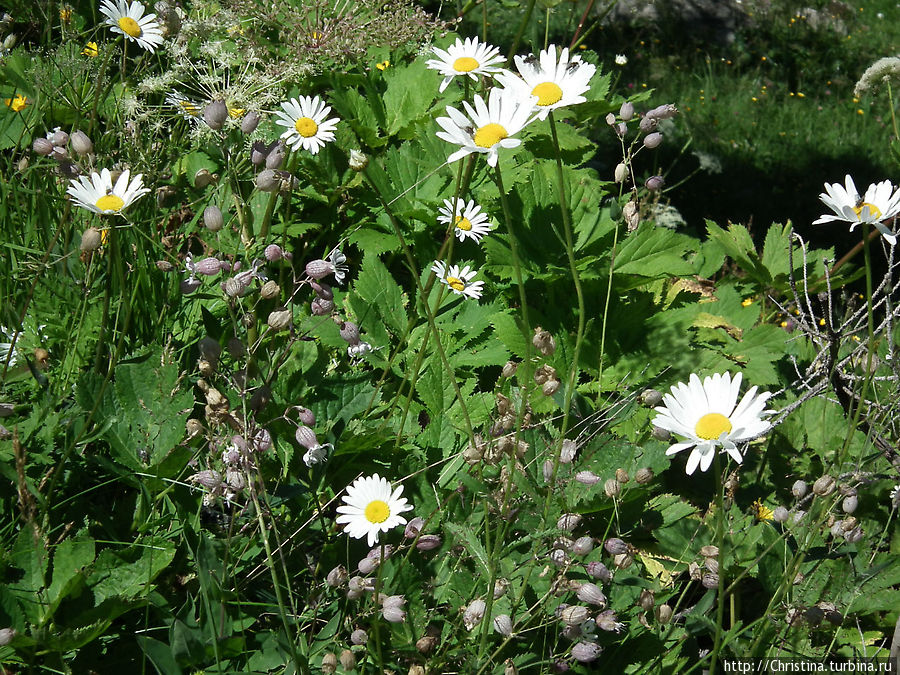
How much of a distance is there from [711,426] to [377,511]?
576 millimetres

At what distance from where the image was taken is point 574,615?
1.25 m

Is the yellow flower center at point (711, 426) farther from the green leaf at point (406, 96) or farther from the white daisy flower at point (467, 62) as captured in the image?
the green leaf at point (406, 96)

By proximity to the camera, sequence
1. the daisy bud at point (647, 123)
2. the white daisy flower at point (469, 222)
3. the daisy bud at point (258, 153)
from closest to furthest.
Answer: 1. the daisy bud at point (258, 153)
2. the daisy bud at point (647, 123)
3. the white daisy flower at point (469, 222)

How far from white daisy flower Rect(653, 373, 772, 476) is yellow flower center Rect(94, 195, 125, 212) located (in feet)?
3.11

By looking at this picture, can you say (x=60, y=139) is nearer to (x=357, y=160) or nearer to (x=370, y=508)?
(x=357, y=160)

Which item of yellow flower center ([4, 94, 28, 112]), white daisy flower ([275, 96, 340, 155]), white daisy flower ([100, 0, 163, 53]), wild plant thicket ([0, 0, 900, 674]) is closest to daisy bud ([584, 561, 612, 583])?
wild plant thicket ([0, 0, 900, 674])

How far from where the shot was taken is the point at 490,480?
148 cm

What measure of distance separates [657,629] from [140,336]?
4.46 feet

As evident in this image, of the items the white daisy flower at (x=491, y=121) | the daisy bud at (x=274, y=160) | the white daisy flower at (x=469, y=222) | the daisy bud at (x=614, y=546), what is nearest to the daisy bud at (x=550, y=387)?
the daisy bud at (x=614, y=546)

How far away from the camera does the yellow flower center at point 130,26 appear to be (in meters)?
2.09

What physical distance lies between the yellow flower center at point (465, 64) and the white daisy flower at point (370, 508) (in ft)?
2.63

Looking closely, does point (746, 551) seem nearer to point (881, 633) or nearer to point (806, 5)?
point (881, 633)

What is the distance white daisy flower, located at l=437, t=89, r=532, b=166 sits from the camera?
125 centimetres

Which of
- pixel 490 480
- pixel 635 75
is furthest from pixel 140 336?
pixel 635 75
